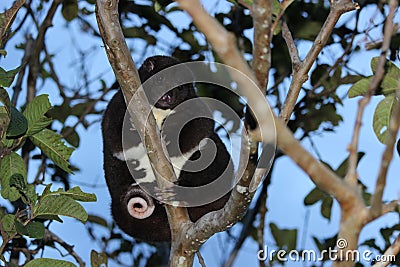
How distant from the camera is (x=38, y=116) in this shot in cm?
305

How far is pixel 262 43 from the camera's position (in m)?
1.85

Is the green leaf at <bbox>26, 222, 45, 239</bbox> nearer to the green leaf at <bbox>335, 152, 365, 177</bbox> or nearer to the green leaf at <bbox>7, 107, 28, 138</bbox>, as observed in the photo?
the green leaf at <bbox>7, 107, 28, 138</bbox>

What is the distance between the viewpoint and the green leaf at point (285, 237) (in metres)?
4.48

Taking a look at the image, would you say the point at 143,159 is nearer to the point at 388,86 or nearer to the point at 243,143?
the point at 388,86

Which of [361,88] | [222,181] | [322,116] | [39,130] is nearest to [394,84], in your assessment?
[361,88]

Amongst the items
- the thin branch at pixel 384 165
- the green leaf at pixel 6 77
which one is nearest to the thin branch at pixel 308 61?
the thin branch at pixel 384 165

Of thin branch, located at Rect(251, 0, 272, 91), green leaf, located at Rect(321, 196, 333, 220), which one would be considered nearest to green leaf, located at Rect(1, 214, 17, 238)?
thin branch, located at Rect(251, 0, 272, 91)

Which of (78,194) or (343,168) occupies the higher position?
(343,168)

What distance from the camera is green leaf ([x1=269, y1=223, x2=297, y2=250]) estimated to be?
4.48 m

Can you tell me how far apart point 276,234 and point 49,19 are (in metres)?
1.74

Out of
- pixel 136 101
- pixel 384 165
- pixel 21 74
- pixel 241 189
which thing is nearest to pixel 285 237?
pixel 21 74

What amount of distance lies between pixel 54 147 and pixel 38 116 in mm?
190

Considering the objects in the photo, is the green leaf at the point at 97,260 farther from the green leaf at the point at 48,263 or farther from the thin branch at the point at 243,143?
the thin branch at the point at 243,143

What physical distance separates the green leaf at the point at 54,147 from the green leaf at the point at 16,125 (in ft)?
1.05
